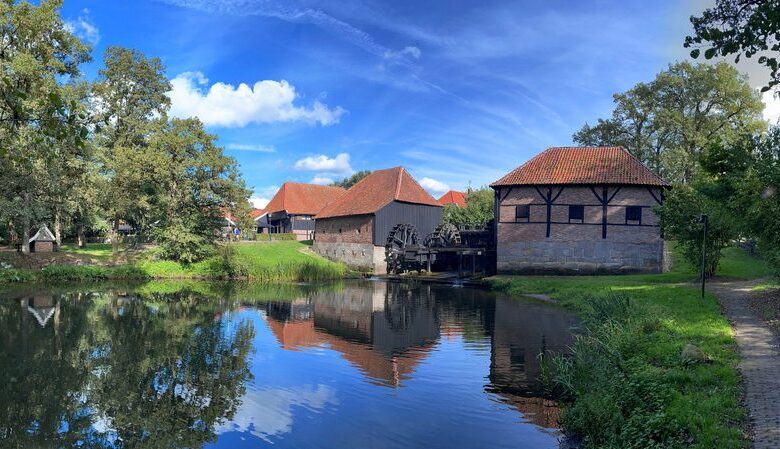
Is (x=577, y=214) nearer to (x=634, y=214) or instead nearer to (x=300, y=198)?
(x=634, y=214)

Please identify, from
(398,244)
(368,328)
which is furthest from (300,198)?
(368,328)

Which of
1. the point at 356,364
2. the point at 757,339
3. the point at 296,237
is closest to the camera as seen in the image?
the point at 757,339

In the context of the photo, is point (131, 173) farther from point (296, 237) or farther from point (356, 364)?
point (356, 364)

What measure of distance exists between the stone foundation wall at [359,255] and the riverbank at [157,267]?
1.32 metres

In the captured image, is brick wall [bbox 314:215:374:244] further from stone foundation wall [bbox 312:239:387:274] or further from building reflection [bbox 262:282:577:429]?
building reflection [bbox 262:282:577:429]

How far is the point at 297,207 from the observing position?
48281 millimetres

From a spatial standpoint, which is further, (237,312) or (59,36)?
(59,36)

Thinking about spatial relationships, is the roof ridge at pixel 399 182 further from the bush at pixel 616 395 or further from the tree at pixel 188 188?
the bush at pixel 616 395

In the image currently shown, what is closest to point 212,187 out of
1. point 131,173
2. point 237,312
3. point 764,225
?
point 131,173

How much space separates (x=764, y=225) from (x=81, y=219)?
37553 mm

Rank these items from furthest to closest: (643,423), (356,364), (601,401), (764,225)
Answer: (764,225) < (356,364) < (601,401) < (643,423)

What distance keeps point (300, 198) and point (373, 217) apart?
16333mm

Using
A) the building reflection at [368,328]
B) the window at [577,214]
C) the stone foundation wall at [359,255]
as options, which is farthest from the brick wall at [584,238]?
the stone foundation wall at [359,255]

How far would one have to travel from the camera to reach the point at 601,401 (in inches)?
267
